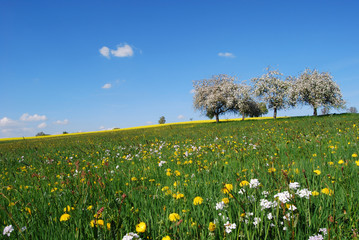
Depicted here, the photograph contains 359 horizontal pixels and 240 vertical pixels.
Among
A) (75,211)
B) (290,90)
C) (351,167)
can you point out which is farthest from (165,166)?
(290,90)

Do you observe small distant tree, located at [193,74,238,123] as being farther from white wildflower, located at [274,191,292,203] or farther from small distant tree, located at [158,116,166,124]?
small distant tree, located at [158,116,166,124]

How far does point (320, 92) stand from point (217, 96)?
1880cm

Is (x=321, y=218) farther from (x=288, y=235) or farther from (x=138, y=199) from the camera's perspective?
(x=138, y=199)

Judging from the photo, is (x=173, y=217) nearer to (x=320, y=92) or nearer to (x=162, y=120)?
(x=320, y=92)

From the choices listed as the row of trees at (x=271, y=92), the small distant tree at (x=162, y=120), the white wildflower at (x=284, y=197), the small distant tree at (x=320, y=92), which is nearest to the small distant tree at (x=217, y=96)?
the row of trees at (x=271, y=92)

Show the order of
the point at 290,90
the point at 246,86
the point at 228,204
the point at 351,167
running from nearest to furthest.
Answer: the point at 228,204
the point at 351,167
the point at 290,90
the point at 246,86

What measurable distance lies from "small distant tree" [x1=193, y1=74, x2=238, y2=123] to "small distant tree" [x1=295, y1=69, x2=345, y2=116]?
12412 mm

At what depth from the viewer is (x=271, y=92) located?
143 ft

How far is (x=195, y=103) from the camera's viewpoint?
48562mm

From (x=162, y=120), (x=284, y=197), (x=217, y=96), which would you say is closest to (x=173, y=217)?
(x=284, y=197)

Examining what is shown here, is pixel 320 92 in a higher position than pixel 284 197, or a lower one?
higher

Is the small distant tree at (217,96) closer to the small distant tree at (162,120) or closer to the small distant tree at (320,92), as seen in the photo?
the small distant tree at (320,92)

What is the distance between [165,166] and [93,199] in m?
2.46

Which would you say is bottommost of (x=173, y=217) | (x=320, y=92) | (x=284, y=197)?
(x=173, y=217)
